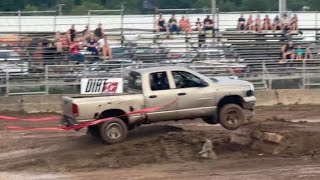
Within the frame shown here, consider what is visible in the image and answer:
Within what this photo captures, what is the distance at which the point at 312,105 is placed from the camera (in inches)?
997

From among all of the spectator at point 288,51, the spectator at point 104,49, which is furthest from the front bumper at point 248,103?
the spectator at point 288,51

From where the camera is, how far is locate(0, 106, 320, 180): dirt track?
1309 centimetres

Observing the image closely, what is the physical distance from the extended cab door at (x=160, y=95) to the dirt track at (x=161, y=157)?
0.42m

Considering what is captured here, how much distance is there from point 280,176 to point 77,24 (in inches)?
1037

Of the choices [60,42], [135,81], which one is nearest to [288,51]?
[60,42]

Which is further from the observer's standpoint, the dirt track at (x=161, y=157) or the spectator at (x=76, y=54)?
the spectator at (x=76, y=54)

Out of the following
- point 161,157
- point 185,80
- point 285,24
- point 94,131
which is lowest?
point 161,157

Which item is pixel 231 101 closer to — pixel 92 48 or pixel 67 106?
pixel 67 106

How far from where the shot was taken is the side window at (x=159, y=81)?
1689cm

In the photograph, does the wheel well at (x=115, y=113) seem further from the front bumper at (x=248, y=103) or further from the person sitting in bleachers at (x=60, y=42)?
the person sitting in bleachers at (x=60, y=42)

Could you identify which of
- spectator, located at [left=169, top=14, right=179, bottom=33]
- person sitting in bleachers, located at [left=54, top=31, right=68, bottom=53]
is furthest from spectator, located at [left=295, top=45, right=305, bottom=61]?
person sitting in bleachers, located at [left=54, top=31, right=68, bottom=53]

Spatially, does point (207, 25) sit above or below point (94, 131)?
above

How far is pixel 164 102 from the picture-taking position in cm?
1684

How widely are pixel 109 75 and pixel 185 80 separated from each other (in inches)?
316
